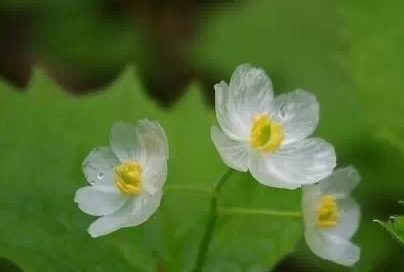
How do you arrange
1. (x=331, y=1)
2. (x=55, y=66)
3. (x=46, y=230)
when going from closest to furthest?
(x=46, y=230) → (x=331, y=1) → (x=55, y=66)

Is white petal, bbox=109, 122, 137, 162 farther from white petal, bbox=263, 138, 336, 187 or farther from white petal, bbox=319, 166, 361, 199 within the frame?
white petal, bbox=319, 166, 361, 199

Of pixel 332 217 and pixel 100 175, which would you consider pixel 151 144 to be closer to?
pixel 100 175

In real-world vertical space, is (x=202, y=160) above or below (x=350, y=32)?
below

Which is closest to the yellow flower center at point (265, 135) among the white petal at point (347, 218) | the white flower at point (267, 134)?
the white flower at point (267, 134)

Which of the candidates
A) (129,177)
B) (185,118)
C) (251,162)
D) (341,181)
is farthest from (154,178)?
(185,118)

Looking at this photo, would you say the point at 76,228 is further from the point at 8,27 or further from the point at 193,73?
the point at 8,27

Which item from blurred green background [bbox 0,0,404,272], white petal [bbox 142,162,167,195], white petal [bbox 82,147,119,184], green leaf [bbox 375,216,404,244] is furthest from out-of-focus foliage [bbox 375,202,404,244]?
white petal [bbox 82,147,119,184]

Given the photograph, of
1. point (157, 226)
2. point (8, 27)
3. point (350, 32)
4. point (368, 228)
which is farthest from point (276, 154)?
point (8, 27)

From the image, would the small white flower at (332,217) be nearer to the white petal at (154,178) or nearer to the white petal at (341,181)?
the white petal at (341,181)
